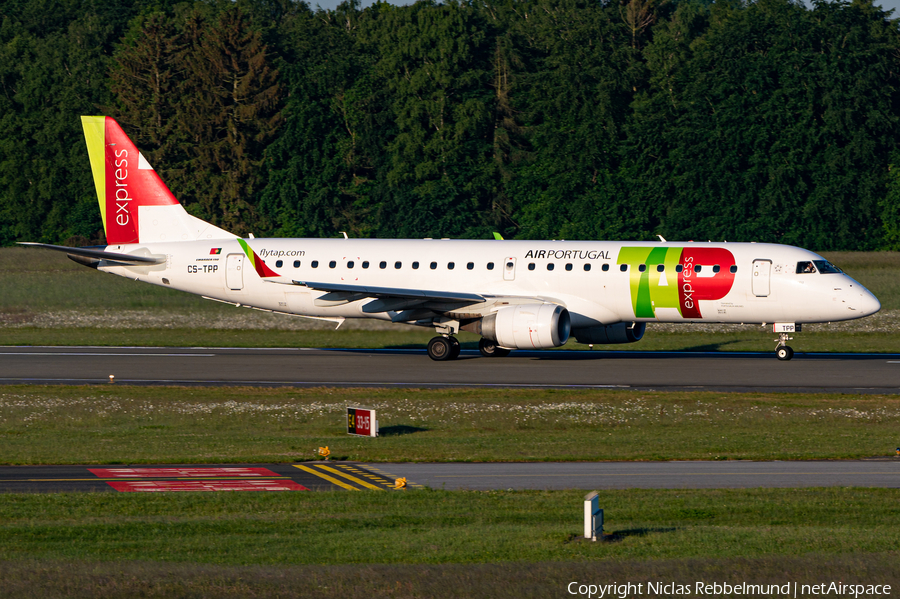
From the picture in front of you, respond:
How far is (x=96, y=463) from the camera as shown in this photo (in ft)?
66.4

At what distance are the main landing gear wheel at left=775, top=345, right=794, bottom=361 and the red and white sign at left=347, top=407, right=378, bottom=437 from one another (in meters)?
18.4

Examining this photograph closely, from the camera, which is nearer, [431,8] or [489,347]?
[489,347]

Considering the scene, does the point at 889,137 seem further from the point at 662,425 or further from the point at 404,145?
the point at 662,425

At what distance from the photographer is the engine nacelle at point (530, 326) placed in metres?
34.5

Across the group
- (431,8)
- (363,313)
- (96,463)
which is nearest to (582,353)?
(363,313)

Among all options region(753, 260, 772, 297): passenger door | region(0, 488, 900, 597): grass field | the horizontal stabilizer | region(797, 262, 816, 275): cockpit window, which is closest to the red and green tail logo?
the horizontal stabilizer

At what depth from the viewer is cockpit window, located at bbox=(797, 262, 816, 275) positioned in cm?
3541

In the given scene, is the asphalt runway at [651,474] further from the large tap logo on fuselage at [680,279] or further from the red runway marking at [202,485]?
the large tap logo on fuselage at [680,279]

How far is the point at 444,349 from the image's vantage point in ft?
123

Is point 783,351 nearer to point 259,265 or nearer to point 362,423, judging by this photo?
point 259,265

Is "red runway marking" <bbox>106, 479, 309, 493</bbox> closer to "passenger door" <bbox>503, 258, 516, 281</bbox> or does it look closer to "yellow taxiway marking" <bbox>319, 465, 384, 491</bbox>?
"yellow taxiway marking" <bbox>319, 465, 384, 491</bbox>

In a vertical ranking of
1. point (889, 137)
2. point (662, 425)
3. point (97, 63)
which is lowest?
point (662, 425)

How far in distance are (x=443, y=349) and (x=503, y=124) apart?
58.8 m

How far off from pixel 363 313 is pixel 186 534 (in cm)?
2452
